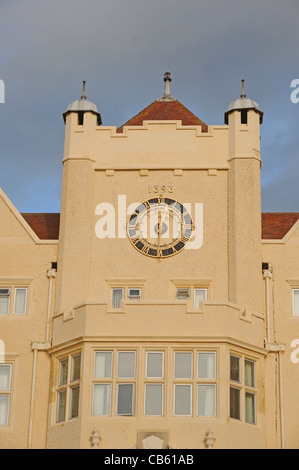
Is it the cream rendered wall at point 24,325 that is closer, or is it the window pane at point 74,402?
the window pane at point 74,402

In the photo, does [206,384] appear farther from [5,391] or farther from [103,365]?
→ [5,391]

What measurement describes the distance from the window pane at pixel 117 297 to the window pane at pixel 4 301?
Result: 3.24m

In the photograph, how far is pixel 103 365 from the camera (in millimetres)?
27266

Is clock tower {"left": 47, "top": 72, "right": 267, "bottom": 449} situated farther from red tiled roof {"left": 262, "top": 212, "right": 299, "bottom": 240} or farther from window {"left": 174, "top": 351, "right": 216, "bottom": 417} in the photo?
red tiled roof {"left": 262, "top": 212, "right": 299, "bottom": 240}

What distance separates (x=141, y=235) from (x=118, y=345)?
419cm

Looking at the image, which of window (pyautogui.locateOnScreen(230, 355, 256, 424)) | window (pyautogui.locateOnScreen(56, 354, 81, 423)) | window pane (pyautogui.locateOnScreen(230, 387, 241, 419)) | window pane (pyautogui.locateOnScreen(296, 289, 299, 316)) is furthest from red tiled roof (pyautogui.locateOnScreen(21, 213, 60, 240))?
window pane (pyautogui.locateOnScreen(230, 387, 241, 419))

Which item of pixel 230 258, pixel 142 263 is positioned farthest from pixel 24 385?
pixel 230 258

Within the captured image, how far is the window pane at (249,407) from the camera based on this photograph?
2728cm

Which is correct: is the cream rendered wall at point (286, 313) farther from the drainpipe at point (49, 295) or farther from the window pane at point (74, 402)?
the drainpipe at point (49, 295)

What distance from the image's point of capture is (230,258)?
2950 centimetres

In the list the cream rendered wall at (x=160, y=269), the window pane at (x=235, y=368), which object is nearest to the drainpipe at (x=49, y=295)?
the cream rendered wall at (x=160, y=269)

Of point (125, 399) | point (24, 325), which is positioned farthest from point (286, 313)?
point (24, 325)

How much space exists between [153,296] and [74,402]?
162 inches

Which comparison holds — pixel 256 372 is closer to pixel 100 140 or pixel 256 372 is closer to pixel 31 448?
pixel 31 448
